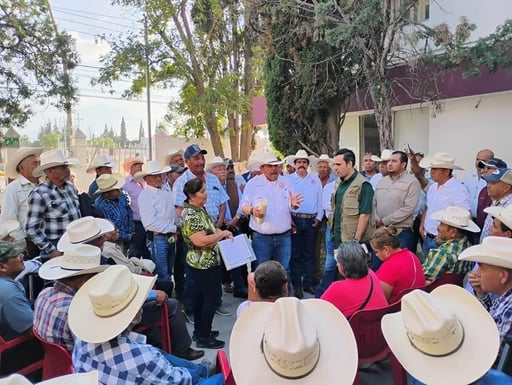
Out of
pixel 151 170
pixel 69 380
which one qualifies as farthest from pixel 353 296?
pixel 151 170

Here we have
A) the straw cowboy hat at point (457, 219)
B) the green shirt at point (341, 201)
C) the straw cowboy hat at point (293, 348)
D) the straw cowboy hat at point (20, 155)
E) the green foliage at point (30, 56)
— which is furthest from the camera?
the green foliage at point (30, 56)

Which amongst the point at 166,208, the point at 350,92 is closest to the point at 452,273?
the point at 166,208

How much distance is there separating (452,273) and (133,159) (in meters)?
4.97

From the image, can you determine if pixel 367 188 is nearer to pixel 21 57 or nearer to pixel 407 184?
pixel 407 184

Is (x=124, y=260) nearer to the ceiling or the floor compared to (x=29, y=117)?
nearer to the floor

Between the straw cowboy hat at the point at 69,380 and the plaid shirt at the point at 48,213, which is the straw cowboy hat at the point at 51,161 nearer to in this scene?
the plaid shirt at the point at 48,213

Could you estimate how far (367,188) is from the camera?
4695 millimetres

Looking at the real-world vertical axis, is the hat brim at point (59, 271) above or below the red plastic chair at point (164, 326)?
above

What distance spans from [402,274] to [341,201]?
4.87 ft

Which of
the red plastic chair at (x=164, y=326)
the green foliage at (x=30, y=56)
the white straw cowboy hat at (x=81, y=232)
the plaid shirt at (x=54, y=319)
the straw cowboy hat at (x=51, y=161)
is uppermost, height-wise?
the green foliage at (x=30, y=56)

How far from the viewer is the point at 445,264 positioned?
3.62 metres

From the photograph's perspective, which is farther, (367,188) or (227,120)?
(227,120)

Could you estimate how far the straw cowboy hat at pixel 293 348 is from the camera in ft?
5.51

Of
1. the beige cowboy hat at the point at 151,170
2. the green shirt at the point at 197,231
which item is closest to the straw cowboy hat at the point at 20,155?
the beige cowboy hat at the point at 151,170
